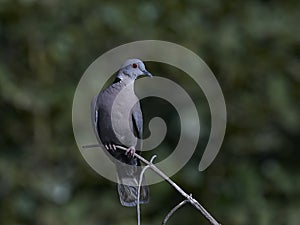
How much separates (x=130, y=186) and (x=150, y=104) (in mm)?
1842

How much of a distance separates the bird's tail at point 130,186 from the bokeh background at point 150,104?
182 cm

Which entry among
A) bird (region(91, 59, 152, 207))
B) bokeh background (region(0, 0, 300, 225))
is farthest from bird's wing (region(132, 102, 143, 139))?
bokeh background (region(0, 0, 300, 225))

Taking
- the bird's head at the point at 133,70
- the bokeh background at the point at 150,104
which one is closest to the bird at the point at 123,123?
the bird's head at the point at 133,70

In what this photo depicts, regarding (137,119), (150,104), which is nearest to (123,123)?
(137,119)

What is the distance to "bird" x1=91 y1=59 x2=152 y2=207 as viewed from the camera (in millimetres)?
815

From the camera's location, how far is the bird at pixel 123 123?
0.81 metres

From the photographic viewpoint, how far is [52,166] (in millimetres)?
2889

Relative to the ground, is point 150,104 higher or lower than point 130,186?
lower

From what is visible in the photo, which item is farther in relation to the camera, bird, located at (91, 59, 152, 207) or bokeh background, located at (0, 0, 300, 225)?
bokeh background, located at (0, 0, 300, 225)

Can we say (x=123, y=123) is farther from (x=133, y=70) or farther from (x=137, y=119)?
(x=133, y=70)

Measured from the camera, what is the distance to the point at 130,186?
90cm

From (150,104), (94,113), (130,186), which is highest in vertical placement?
(94,113)

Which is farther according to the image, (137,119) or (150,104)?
(150,104)

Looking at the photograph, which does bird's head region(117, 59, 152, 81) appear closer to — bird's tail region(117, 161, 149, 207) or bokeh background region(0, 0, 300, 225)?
bird's tail region(117, 161, 149, 207)
